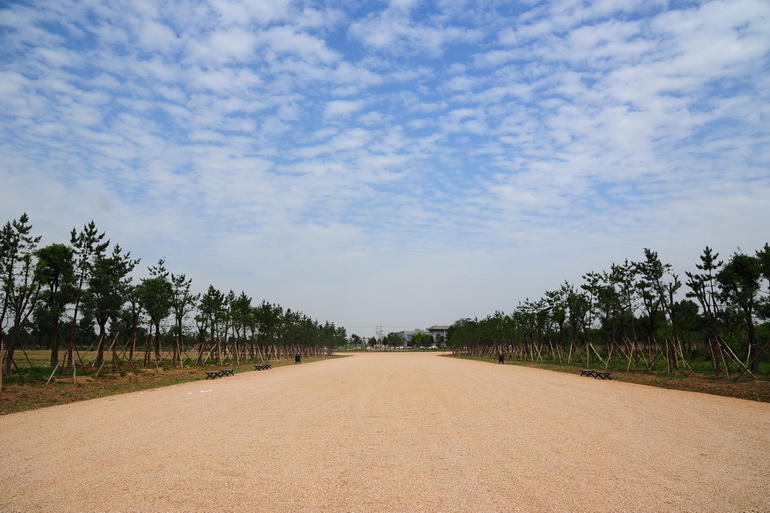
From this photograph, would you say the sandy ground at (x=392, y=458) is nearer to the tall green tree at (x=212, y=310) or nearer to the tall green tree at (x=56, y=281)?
the tall green tree at (x=56, y=281)

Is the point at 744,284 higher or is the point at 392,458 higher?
the point at 744,284

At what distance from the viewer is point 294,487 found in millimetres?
4965

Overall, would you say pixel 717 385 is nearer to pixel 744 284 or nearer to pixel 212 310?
pixel 744 284

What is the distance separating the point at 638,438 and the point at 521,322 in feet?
120

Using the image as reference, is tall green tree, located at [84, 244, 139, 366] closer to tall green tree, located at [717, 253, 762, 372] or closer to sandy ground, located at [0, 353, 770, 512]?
sandy ground, located at [0, 353, 770, 512]

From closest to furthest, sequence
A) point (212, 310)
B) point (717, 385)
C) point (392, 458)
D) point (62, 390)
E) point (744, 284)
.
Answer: point (392, 458) < point (717, 385) < point (62, 390) < point (744, 284) < point (212, 310)

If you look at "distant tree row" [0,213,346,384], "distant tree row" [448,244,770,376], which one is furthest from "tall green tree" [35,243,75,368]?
"distant tree row" [448,244,770,376]

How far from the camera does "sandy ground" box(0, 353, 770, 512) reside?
A: 4570 mm

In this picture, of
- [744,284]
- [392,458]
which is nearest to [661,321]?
[744,284]

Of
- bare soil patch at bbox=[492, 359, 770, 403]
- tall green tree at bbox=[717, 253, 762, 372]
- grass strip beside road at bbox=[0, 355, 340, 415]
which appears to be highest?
tall green tree at bbox=[717, 253, 762, 372]

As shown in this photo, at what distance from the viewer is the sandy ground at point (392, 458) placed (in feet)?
15.0

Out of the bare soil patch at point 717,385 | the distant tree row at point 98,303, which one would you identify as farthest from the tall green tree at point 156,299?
the bare soil patch at point 717,385

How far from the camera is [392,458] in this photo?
A: 607cm

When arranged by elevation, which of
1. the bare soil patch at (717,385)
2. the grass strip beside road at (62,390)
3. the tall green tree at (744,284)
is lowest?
the bare soil patch at (717,385)
